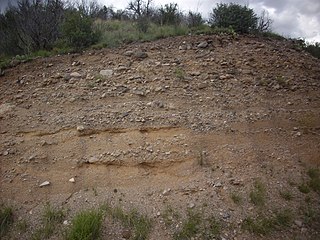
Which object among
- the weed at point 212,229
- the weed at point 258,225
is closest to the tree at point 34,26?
the weed at point 212,229

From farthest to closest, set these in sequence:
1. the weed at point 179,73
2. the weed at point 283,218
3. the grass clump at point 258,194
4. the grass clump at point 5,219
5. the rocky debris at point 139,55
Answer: the rocky debris at point 139,55 → the weed at point 179,73 → the grass clump at point 258,194 → the grass clump at point 5,219 → the weed at point 283,218

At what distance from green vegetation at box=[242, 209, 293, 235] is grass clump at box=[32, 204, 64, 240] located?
96.7 inches

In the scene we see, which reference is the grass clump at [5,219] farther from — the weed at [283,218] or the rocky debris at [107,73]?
the weed at [283,218]

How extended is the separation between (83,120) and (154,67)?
1.91 m

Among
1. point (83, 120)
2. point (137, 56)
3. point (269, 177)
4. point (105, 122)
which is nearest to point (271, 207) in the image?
point (269, 177)

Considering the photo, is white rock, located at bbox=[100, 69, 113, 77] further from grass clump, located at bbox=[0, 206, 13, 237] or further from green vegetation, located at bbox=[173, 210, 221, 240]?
green vegetation, located at bbox=[173, 210, 221, 240]

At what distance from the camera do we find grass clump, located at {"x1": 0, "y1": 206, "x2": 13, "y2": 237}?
375 centimetres

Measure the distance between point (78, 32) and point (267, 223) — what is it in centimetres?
559

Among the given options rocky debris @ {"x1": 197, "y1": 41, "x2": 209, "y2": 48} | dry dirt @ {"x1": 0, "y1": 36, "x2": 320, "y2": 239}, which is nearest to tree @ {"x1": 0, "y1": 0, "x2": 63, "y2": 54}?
dry dirt @ {"x1": 0, "y1": 36, "x2": 320, "y2": 239}

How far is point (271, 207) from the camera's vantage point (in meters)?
3.82

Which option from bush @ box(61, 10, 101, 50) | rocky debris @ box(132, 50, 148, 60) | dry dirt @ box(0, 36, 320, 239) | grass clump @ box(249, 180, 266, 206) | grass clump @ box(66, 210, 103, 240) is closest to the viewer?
grass clump @ box(66, 210, 103, 240)

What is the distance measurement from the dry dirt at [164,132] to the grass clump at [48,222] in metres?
0.12

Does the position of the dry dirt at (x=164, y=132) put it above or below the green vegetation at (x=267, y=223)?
above

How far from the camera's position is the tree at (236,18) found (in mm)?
7125
